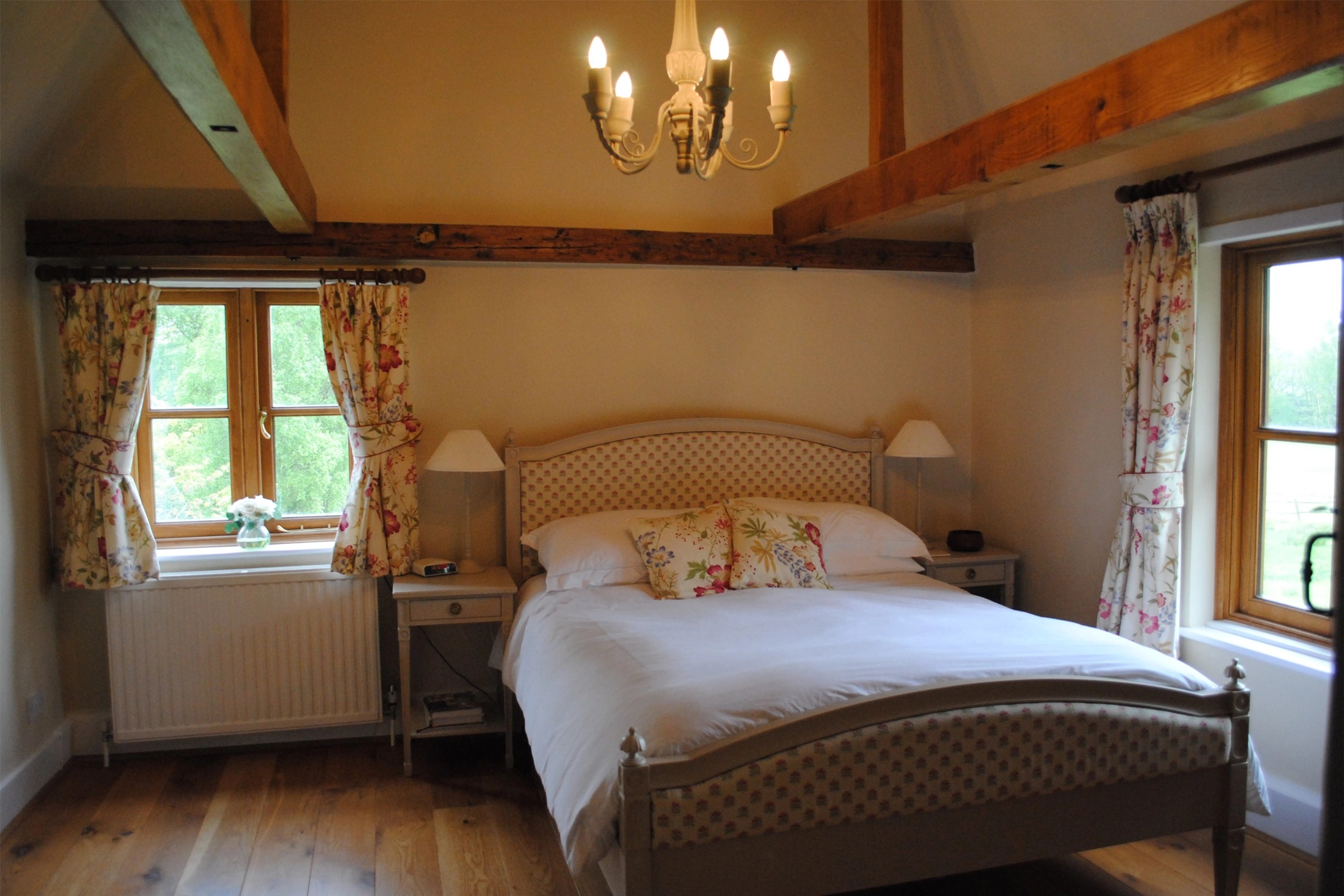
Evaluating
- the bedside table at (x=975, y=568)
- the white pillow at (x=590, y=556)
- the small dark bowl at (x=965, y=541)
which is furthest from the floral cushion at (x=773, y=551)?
the small dark bowl at (x=965, y=541)

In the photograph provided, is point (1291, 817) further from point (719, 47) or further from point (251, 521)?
point (251, 521)

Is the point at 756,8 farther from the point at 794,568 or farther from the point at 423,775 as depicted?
the point at 423,775

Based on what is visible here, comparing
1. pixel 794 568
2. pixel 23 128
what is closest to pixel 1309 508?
pixel 794 568

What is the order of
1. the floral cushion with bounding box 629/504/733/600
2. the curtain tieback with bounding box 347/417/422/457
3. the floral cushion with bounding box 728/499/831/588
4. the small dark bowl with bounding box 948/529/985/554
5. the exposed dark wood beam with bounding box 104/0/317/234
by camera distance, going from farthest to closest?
the small dark bowl with bounding box 948/529/985/554 → the curtain tieback with bounding box 347/417/422/457 → the floral cushion with bounding box 728/499/831/588 → the floral cushion with bounding box 629/504/733/600 → the exposed dark wood beam with bounding box 104/0/317/234

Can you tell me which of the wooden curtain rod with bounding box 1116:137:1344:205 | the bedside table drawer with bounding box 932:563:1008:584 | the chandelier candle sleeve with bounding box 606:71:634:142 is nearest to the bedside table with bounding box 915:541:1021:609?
the bedside table drawer with bounding box 932:563:1008:584

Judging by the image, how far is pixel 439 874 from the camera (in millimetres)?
2910

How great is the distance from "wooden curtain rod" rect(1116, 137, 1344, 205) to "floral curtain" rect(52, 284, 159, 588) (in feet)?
12.5

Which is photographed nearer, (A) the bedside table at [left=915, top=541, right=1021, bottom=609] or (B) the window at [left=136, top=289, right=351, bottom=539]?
(B) the window at [left=136, top=289, right=351, bottom=539]

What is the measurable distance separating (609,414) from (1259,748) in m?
2.81

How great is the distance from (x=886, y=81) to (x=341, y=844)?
3.31 meters

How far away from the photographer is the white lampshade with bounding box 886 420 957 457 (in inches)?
172

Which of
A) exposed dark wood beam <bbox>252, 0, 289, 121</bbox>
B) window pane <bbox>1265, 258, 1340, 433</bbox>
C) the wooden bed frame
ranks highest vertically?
exposed dark wood beam <bbox>252, 0, 289, 121</bbox>

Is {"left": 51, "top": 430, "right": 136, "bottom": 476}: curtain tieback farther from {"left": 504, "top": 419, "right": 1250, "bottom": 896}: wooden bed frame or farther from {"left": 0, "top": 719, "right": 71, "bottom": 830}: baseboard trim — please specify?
{"left": 504, "top": 419, "right": 1250, "bottom": 896}: wooden bed frame

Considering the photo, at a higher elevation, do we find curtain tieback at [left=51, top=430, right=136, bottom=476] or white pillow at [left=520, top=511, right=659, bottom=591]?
curtain tieback at [left=51, top=430, right=136, bottom=476]
